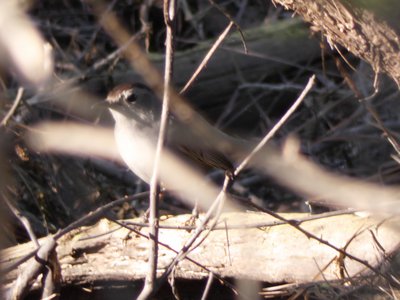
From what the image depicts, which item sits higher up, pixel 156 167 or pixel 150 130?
pixel 150 130

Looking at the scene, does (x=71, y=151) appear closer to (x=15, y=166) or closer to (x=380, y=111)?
(x=15, y=166)

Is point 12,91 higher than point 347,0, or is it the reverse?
point 12,91

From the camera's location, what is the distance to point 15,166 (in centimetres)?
596

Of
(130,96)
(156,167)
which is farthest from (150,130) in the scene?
(156,167)

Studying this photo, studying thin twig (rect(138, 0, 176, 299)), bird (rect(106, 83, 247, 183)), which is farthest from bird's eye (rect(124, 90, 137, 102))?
thin twig (rect(138, 0, 176, 299))

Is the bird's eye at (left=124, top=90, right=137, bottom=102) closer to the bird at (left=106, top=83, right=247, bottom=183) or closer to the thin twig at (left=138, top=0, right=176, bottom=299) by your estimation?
the bird at (left=106, top=83, right=247, bottom=183)

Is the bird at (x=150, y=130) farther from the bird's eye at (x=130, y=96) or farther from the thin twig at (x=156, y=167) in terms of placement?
the thin twig at (x=156, y=167)

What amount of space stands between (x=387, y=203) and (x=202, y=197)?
1.46m

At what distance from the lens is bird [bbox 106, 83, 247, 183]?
5250 millimetres

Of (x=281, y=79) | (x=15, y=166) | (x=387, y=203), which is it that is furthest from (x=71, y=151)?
(x=387, y=203)

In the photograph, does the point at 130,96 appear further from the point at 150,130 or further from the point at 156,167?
the point at 156,167

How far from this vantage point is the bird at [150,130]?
17.2ft

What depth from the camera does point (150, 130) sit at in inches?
209

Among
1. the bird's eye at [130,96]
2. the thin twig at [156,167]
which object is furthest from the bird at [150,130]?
the thin twig at [156,167]
